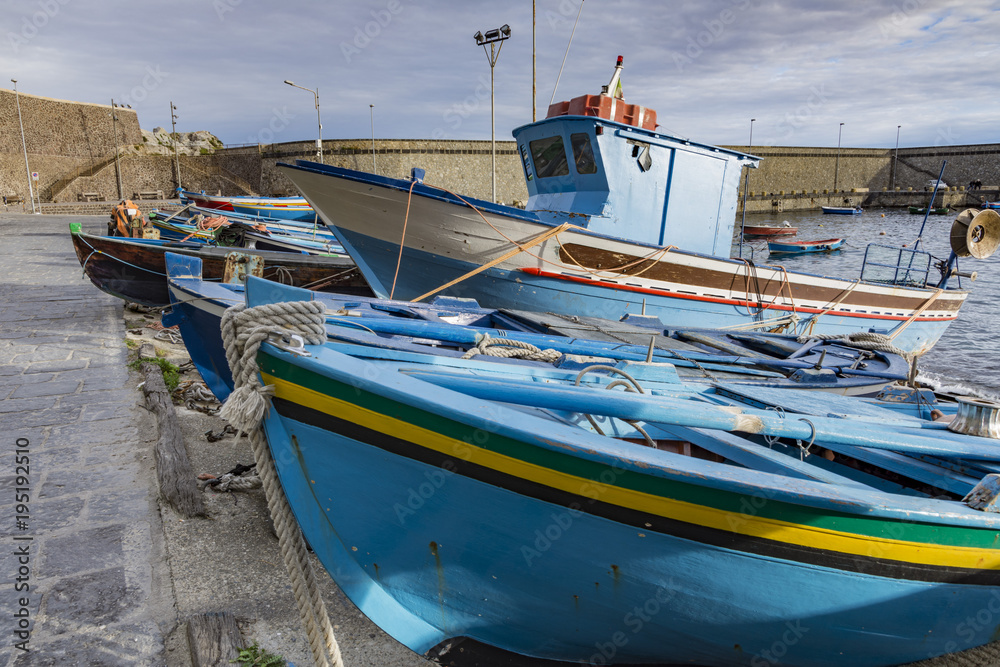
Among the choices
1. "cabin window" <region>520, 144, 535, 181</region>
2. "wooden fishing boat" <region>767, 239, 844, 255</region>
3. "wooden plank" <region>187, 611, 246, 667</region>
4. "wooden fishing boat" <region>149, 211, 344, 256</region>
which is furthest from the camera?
"wooden fishing boat" <region>767, 239, 844, 255</region>

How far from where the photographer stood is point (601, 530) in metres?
2.11

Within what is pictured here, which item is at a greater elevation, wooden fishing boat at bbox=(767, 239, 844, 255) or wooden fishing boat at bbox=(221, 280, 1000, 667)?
wooden fishing boat at bbox=(221, 280, 1000, 667)

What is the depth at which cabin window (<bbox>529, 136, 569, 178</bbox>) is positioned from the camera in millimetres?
8320

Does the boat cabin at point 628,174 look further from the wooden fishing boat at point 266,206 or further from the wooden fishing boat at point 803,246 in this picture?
the wooden fishing boat at point 803,246

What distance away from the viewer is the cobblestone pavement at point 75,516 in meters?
2.43

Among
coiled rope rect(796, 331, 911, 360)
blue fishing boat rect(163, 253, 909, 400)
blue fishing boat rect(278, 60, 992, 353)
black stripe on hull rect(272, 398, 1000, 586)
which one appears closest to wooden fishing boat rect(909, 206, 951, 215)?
blue fishing boat rect(278, 60, 992, 353)

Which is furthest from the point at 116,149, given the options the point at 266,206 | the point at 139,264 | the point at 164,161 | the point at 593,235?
the point at 593,235

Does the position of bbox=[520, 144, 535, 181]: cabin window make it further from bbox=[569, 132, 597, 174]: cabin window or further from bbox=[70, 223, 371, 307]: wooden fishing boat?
bbox=[70, 223, 371, 307]: wooden fishing boat

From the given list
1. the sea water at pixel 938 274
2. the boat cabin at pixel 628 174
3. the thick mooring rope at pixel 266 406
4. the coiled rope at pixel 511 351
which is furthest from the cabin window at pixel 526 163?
the thick mooring rope at pixel 266 406

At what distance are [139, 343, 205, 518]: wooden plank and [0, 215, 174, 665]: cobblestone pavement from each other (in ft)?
0.39

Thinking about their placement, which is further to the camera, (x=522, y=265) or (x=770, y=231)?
(x=770, y=231)

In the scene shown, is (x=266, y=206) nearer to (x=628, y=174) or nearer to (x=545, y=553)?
(x=628, y=174)

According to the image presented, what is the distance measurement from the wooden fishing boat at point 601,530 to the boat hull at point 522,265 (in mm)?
4774

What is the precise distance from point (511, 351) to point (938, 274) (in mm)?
17814
